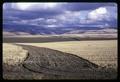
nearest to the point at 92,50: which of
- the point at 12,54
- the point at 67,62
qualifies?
the point at 67,62

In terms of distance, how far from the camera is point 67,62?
9.60 ft

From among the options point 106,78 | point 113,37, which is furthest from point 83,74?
point 113,37

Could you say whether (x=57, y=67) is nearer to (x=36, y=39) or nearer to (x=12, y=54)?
(x=36, y=39)

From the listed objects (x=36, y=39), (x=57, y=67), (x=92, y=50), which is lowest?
(x=57, y=67)

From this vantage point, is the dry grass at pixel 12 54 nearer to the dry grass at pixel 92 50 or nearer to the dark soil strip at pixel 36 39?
the dark soil strip at pixel 36 39

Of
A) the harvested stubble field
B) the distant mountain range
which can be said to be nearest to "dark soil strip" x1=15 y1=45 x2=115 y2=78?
the harvested stubble field

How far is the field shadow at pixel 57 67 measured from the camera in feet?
9.53

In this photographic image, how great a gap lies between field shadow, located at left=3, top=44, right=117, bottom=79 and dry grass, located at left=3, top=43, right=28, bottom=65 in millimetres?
61

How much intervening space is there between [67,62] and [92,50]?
0.28 m

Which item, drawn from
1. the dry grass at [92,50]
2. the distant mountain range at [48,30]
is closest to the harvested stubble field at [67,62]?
the dry grass at [92,50]

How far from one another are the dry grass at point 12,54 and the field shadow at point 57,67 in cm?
6

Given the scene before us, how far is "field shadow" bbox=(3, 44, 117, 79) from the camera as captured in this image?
2.91m

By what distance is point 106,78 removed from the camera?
115 inches

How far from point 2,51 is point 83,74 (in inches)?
33.2
